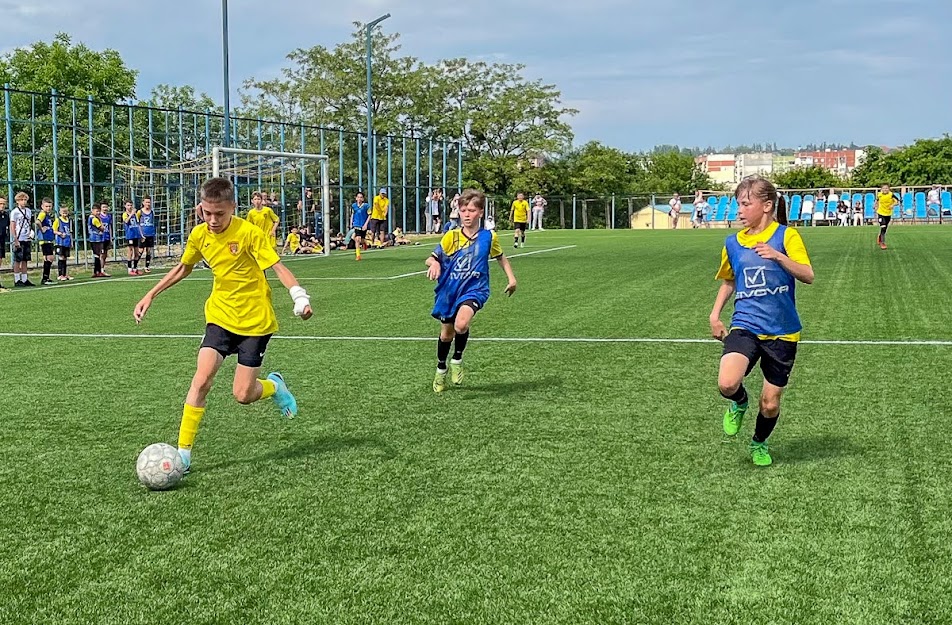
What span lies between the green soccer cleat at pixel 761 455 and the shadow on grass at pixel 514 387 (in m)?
2.58

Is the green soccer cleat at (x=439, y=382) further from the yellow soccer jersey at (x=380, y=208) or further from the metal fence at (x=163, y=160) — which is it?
the yellow soccer jersey at (x=380, y=208)

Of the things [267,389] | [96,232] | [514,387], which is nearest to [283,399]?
[267,389]

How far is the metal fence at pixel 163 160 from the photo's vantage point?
25562mm

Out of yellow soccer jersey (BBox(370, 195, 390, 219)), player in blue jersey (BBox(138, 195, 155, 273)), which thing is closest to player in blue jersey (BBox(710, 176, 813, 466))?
player in blue jersey (BBox(138, 195, 155, 273))

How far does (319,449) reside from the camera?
20.4 ft

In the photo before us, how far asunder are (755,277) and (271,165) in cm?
2751

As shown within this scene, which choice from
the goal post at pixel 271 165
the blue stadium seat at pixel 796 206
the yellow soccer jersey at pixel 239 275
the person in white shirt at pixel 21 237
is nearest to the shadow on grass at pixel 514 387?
the yellow soccer jersey at pixel 239 275

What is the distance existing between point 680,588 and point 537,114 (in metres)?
66.2

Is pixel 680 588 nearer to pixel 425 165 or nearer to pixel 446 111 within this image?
pixel 425 165

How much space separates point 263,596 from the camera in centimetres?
386

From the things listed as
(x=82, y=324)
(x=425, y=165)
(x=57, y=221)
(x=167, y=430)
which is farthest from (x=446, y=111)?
(x=167, y=430)

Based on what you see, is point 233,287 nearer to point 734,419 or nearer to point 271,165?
point 734,419

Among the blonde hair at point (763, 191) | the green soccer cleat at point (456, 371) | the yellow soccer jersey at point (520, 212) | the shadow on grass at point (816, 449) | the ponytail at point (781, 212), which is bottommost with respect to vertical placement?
Answer: the shadow on grass at point (816, 449)

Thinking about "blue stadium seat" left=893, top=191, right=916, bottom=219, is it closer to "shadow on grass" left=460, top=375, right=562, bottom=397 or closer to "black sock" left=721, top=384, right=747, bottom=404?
"shadow on grass" left=460, top=375, right=562, bottom=397
